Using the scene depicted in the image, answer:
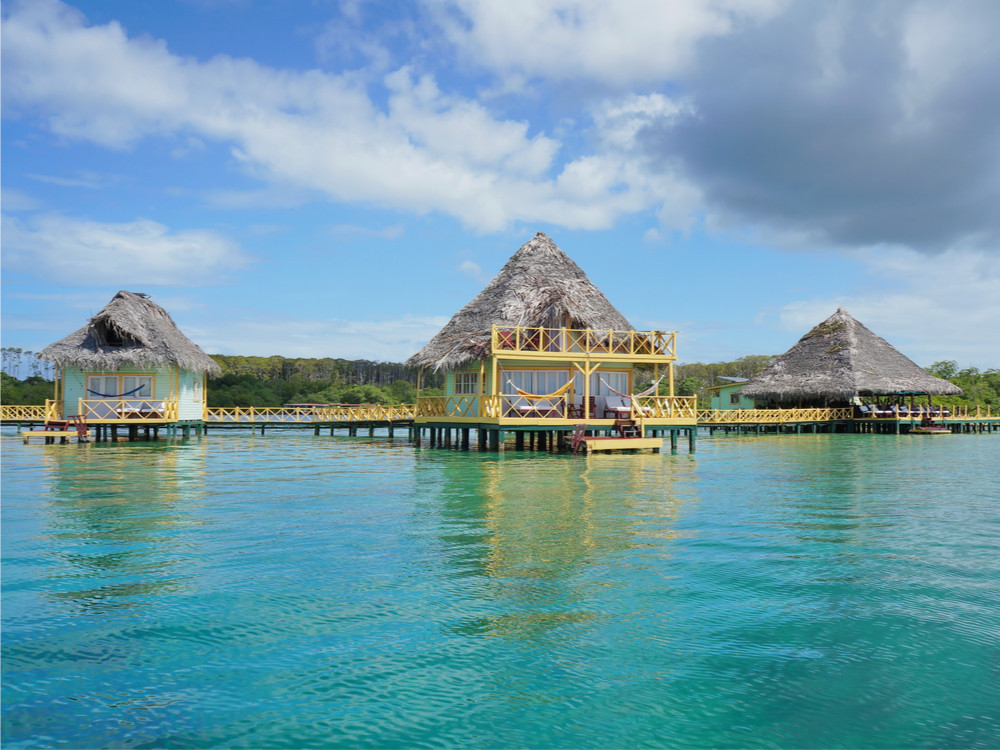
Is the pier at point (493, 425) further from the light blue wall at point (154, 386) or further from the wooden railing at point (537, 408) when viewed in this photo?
the light blue wall at point (154, 386)

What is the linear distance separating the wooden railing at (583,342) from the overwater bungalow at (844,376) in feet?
69.9

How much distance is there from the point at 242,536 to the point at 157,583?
2.49 m

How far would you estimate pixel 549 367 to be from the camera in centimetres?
2570

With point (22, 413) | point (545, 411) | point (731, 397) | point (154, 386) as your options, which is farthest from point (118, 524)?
point (731, 397)

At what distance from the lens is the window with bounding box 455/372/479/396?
26944mm

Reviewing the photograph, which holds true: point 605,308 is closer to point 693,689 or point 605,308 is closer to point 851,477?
point 851,477

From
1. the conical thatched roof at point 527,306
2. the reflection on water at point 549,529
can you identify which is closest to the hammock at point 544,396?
the conical thatched roof at point 527,306

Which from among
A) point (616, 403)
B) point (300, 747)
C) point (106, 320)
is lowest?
point (300, 747)

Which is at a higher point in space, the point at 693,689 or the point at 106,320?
the point at 106,320

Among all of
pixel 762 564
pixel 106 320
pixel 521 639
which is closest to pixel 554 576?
pixel 521 639

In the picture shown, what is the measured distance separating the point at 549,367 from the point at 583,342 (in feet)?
4.97

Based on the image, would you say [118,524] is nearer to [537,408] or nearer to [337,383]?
[537,408]

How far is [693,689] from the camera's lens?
5.25 m

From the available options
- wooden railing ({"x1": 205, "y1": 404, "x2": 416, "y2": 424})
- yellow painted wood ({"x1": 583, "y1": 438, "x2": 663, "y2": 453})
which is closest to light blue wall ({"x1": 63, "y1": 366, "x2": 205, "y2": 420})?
wooden railing ({"x1": 205, "y1": 404, "x2": 416, "y2": 424})
